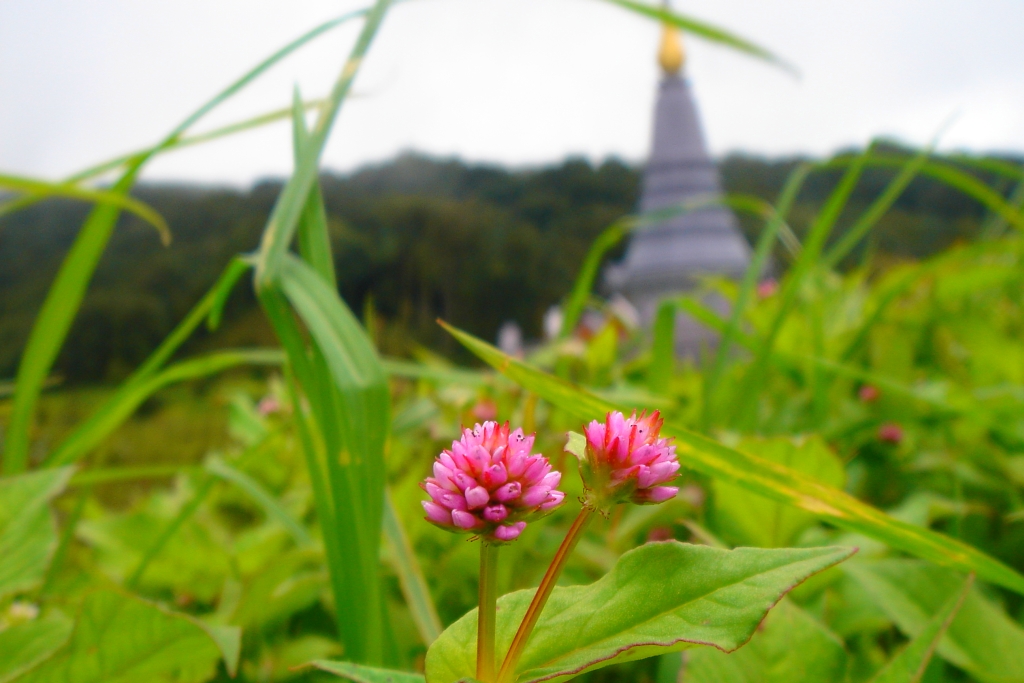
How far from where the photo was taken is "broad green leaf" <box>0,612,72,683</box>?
0.87ft

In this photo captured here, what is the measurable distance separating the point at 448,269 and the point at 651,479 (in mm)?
14594

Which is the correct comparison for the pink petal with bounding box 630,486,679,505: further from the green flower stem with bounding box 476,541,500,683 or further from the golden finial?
the golden finial

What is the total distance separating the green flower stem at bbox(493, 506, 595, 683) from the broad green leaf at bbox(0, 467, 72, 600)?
0.76 feet

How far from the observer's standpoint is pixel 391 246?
13.7 m

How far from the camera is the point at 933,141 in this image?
1.80ft

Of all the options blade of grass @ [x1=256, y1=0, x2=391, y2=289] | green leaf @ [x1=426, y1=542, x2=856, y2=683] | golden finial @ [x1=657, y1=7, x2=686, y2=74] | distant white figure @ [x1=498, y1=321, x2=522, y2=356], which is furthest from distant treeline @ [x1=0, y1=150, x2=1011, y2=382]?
green leaf @ [x1=426, y1=542, x2=856, y2=683]

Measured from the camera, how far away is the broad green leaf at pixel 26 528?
29 cm

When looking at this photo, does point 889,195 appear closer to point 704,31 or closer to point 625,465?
point 704,31

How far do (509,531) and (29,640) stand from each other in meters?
0.24

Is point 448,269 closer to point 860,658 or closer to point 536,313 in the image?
point 536,313

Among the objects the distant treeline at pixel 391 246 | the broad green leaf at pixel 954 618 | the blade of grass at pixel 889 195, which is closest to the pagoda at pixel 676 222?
the blade of grass at pixel 889 195

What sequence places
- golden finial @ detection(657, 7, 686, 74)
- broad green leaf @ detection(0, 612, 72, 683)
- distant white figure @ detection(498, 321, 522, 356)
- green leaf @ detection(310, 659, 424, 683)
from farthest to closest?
golden finial @ detection(657, 7, 686, 74) < distant white figure @ detection(498, 321, 522, 356) < broad green leaf @ detection(0, 612, 72, 683) < green leaf @ detection(310, 659, 424, 683)

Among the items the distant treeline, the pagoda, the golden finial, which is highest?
the golden finial

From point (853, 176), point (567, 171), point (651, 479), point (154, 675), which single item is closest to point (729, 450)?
point (651, 479)
